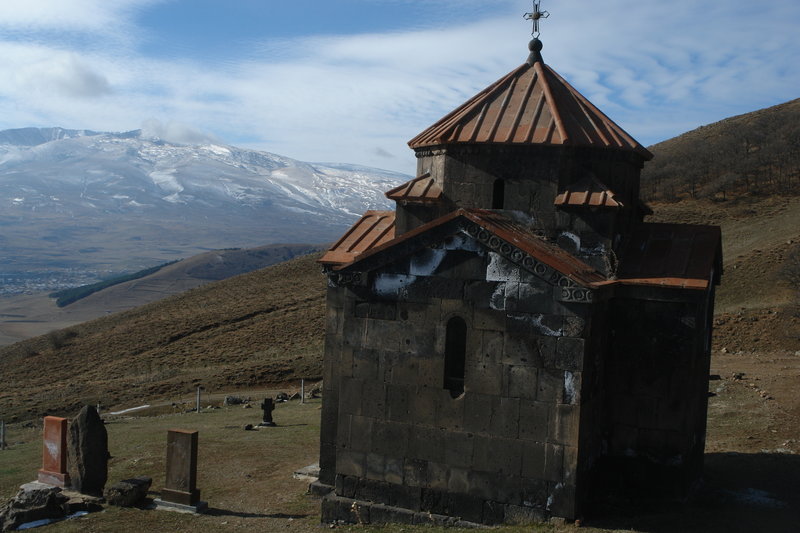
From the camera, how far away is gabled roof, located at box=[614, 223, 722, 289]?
28.7 feet

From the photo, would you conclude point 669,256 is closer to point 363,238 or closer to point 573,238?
point 573,238

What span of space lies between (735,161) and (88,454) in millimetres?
43147

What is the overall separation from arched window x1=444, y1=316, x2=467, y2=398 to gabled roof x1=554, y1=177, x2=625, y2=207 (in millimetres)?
2115

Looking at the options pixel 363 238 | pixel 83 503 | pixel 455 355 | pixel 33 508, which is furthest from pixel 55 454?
pixel 455 355

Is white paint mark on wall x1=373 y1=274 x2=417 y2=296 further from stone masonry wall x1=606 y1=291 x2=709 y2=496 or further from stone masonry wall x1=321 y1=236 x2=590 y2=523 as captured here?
stone masonry wall x1=606 y1=291 x2=709 y2=496

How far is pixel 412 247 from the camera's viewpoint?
8.57m

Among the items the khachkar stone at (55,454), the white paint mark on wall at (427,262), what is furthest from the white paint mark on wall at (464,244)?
the khachkar stone at (55,454)

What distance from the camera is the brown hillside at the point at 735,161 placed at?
130 feet

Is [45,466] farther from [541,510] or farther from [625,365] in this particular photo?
[625,365]

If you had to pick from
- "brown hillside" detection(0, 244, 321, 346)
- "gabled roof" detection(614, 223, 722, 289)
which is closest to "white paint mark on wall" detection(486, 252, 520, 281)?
"gabled roof" detection(614, 223, 722, 289)

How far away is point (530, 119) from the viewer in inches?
378

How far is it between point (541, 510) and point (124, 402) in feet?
59.6

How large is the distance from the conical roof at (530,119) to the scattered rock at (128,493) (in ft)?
20.9

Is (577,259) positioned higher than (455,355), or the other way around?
(577,259)
